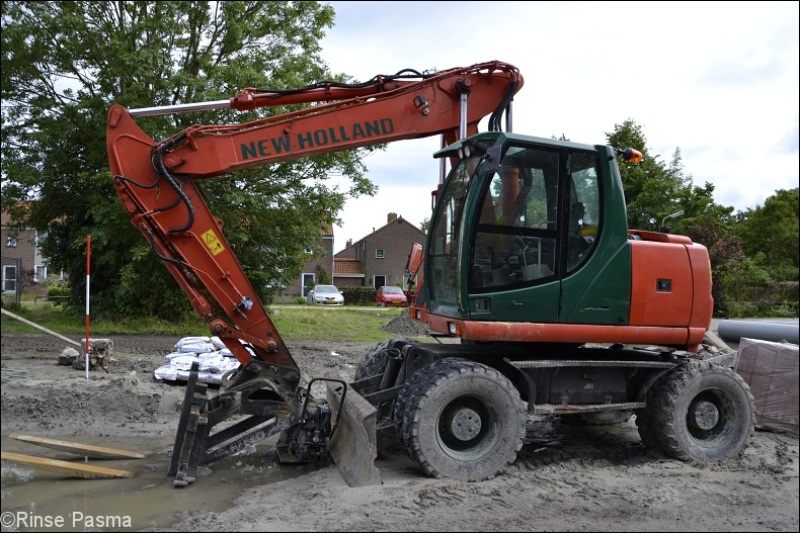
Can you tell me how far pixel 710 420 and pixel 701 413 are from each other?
0.11 meters

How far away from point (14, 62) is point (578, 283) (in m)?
15.4

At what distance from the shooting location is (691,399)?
6203 mm

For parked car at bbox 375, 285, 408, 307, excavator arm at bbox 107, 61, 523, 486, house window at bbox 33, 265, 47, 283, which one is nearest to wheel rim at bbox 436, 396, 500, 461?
excavator arm at bbox 107, 61, 523, 486

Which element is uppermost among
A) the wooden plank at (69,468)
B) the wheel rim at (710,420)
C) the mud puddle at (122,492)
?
the wheel rim at (710,420)

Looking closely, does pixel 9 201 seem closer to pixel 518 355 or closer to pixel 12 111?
pixel 12 111

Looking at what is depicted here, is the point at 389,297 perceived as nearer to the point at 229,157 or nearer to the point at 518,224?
the point at 229,157

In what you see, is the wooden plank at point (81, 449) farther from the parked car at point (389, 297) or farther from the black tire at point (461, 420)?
the parked car at point (389, 297)

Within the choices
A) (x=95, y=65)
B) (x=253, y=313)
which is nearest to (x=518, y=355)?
(x=253, y=313)

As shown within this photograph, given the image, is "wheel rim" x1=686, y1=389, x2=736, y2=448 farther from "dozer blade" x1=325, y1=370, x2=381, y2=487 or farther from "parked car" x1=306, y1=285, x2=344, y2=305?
"parked car" x1=306, y1=285, x2=344, y2=305

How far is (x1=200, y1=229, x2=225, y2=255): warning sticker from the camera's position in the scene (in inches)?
241

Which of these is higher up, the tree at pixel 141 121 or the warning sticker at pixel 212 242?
the tree at pixel 141 121

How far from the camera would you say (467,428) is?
5559 millimetres

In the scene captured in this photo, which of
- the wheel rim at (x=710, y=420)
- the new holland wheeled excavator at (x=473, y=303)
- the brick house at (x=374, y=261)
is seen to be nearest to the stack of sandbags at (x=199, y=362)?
the new holland wheeled excavator at (x=473, y=303)

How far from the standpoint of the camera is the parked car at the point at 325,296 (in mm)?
34500
